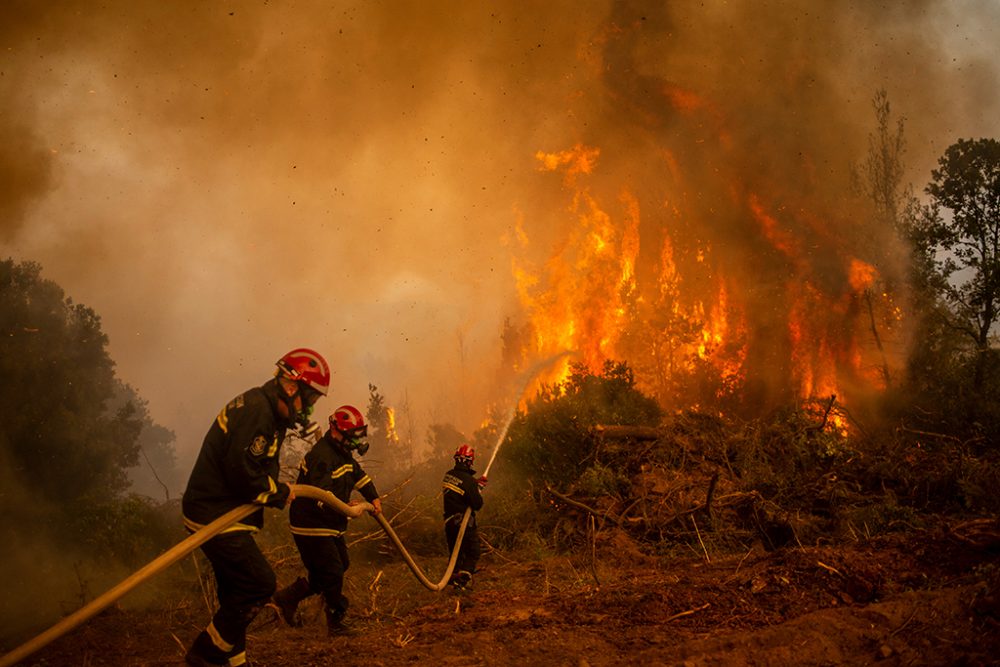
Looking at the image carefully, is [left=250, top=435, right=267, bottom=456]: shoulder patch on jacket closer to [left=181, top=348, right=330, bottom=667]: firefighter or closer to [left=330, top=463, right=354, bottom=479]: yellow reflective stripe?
[left=181, top=348, right=330, bottom=667]: firefighter

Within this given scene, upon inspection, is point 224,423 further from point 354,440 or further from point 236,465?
point 354,440

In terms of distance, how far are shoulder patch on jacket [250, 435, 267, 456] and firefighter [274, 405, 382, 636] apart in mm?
1783

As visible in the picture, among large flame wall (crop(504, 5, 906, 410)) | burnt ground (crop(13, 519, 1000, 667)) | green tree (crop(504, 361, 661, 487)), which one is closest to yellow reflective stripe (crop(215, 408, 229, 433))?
burnt ground (crop(13, 519, 1000, 667))

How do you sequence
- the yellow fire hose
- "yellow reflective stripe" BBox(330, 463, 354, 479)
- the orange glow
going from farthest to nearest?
the orange glow, "yellow reflective stripe" BBox(330, 463, 354, 479), the yellow fire hose

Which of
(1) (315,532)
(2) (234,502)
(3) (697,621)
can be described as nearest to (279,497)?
(2) (234,502)

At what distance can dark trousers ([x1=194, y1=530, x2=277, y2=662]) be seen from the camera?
461cm

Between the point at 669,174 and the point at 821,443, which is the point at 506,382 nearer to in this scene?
the point at 669,174

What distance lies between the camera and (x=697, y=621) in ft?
17.0

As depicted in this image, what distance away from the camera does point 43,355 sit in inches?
864

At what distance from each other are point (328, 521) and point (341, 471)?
0.51m

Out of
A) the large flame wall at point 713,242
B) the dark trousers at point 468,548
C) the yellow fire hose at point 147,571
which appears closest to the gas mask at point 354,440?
the yellow fire hose at point 147,571

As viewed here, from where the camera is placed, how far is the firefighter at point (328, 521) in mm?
6395

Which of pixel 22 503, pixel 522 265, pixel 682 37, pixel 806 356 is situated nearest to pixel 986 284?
pixel 806 356

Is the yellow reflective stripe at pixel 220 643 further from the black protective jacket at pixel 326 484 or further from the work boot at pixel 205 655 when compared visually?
the black protective jacket at pixel 326 484
